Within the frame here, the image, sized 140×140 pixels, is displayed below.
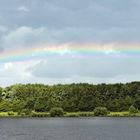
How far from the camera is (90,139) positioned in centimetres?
13038

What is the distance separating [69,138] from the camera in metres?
134

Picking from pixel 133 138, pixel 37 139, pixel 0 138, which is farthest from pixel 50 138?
pixel 133 138

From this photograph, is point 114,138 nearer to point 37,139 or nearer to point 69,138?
point 69,138

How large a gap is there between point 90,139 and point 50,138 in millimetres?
10989

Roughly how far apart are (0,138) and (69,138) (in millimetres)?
17891

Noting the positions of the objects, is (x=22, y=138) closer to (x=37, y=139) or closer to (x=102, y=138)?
(x=37, y=139)

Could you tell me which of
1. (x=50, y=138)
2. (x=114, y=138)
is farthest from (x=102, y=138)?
(x=50, y=138)

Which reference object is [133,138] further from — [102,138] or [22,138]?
[22,138]

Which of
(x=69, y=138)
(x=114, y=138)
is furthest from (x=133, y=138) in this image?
(x=69, y=138)

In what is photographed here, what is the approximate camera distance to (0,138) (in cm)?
13412

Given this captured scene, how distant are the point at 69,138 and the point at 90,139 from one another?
664 cm

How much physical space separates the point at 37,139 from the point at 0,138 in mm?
9991

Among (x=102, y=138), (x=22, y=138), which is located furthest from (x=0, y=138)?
(x=102, y=138)

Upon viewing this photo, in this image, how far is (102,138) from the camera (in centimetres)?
13375
